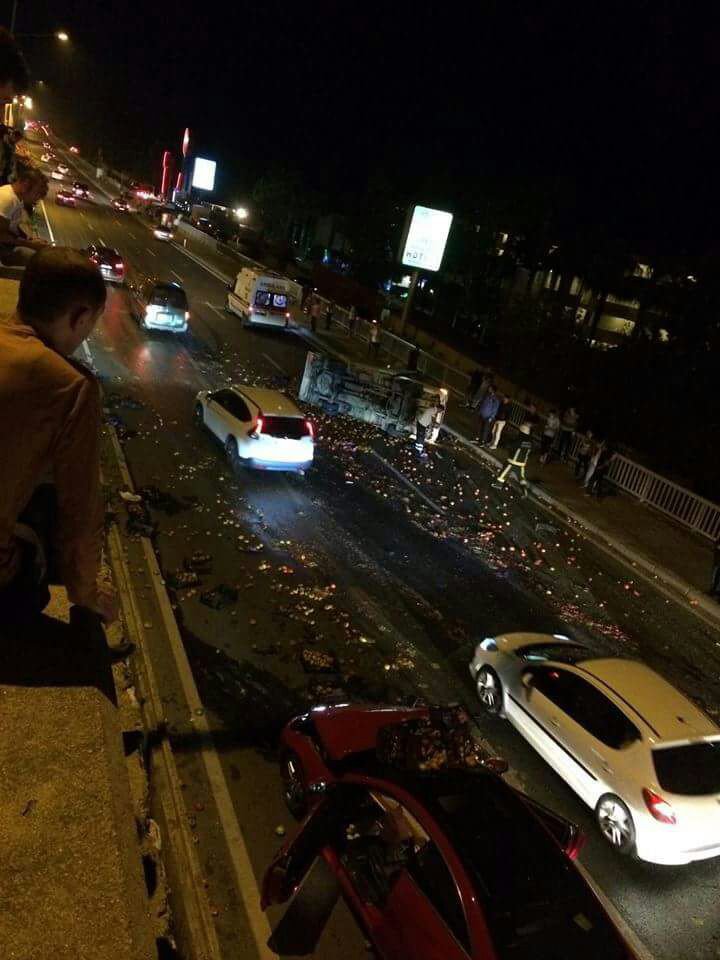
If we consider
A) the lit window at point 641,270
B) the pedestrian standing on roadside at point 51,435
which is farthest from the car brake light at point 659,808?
the lit window at point 641,270

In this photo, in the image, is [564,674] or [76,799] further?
[564,674]

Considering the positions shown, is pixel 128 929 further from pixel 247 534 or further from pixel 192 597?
pixel 247 534

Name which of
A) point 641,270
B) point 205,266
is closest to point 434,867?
point 205,266

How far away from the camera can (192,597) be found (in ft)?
30.6

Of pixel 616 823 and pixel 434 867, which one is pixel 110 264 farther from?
pixel 434 867

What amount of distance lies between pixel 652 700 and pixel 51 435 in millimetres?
7149

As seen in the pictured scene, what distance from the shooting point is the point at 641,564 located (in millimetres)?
15367

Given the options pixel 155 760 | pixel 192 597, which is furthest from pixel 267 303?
pixel 155 760

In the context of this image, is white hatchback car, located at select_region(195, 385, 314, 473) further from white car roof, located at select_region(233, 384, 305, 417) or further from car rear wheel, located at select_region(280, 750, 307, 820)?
car rear wheel, located at select_region(280, 750, 307, 820)

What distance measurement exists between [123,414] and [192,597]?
8106mm

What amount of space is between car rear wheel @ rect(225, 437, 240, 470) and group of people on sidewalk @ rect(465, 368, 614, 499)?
756 centimetres

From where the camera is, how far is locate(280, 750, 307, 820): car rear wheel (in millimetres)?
6090

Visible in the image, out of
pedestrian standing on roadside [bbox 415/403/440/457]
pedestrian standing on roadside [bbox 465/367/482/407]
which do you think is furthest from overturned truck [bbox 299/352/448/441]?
pedestrian standing on roadside [bbox 465/367/482/407]

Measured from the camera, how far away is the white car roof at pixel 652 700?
7.12m
